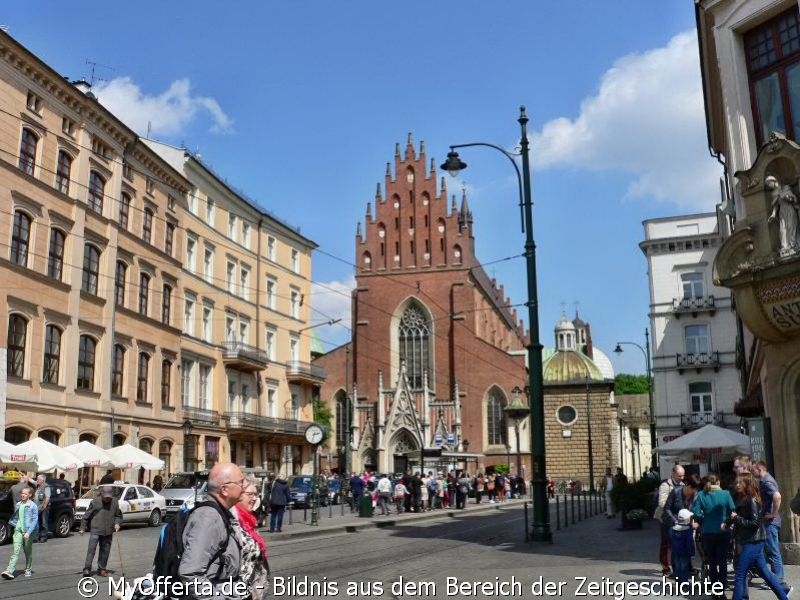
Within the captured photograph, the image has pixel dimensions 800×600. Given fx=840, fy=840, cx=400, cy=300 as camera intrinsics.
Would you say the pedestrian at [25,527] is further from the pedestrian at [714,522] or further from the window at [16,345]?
the window at [16,345]

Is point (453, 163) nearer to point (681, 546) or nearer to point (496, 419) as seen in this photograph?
point (681, 546)

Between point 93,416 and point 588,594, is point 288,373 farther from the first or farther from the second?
point 588,594

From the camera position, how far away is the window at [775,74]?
1370cm

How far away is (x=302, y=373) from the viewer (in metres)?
48.8

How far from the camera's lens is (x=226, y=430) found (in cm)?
4116

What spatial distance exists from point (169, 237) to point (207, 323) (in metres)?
5.15

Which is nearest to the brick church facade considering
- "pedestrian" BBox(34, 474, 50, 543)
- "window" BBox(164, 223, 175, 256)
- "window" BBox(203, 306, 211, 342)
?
"window" BBox(203, 306, 211, 342)

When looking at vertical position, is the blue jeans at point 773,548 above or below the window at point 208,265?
below

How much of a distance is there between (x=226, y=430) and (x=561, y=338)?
4663 centimetres

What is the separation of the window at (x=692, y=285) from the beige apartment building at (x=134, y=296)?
21.6m

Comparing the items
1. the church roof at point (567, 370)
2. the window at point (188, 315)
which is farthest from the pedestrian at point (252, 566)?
the church roof at point (567, 370)

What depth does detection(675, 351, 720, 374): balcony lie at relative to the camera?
42741 mm

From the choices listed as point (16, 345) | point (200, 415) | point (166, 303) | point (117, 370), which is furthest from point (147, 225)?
point (16, 345)

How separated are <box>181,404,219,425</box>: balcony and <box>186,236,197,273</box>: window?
6.50 metres
